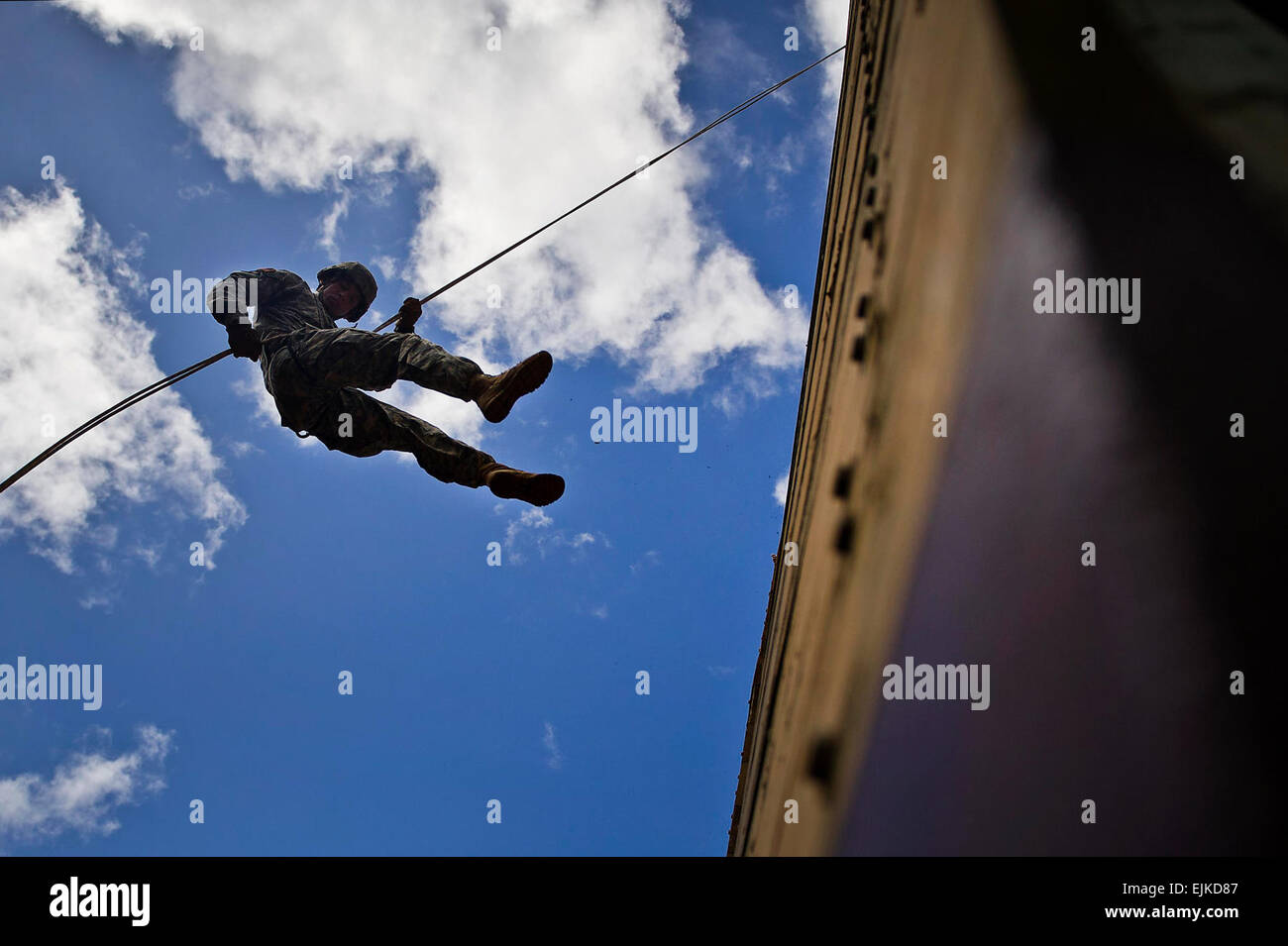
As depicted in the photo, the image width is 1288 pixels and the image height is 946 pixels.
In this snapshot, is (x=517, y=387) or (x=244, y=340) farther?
(x=244, y=340)

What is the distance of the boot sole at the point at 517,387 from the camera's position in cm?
409

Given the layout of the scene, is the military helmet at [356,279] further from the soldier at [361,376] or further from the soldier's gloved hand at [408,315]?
the soldier's gloved hand at [408,315]

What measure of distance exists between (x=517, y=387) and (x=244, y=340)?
226cm

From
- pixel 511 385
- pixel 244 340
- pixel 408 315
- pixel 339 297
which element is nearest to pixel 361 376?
pixel 408 315

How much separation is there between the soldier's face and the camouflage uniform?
3.26 ft

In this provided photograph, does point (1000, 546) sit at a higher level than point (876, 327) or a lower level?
lower

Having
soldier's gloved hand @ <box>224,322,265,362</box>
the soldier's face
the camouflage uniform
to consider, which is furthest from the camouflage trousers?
the soldier's face

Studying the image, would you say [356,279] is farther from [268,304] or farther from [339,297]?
[268,304]

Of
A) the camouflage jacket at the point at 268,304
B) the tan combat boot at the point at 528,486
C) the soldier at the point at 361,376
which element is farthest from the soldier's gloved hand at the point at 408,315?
the tan combat boot at the point at 528,486

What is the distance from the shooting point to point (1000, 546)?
2.07 metres

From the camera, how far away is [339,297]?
599 centimetres
